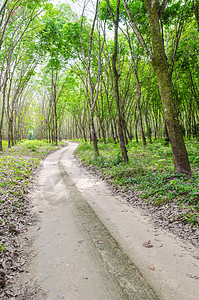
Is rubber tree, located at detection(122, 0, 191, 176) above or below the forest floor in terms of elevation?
above

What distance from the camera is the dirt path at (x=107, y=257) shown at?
287 cm

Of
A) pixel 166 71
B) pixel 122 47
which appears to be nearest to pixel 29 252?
pixel 166 71

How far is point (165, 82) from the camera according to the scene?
6.41 m

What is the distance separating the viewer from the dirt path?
113 inches

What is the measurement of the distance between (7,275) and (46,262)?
71cm

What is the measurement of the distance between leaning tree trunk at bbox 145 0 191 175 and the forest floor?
1.05 meters

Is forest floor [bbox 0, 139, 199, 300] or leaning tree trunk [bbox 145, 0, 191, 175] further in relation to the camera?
leaning tree trunk [bbox 145, 0, 191, 175]

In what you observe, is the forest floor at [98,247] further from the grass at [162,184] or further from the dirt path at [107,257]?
the grass at [162,184]

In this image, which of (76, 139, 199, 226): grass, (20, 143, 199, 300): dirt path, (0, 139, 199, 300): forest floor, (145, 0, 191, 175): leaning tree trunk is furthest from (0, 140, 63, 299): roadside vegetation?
(145, 0, 191, 175): leaning tree trunk

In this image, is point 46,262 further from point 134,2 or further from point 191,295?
point 134,2

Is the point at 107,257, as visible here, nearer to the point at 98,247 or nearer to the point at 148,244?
the point at 98,247

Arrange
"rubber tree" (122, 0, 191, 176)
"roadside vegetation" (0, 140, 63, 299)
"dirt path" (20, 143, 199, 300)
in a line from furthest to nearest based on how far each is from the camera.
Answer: "rubber tree" (122, 0, 191, 176) → "roadside vegetation" (0, 140, 63, 299) → "dirt path" (20, 143, 199, 300)

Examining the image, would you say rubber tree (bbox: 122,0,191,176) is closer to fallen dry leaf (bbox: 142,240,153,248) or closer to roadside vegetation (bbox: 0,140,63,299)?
fallen dry leaf (bbox: 142,240,153,248)

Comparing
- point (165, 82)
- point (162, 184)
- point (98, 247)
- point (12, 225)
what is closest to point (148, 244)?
point (98, 247)
